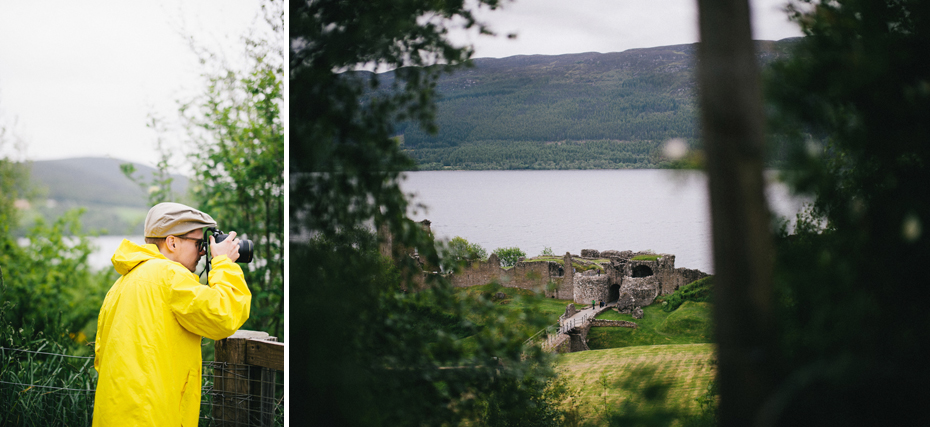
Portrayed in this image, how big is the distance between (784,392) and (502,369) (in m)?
0.62

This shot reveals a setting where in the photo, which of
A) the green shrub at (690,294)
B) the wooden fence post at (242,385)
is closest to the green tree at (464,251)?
the green shrub at (690,294)

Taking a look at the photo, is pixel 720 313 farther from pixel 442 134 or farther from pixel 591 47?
pixel 442 134

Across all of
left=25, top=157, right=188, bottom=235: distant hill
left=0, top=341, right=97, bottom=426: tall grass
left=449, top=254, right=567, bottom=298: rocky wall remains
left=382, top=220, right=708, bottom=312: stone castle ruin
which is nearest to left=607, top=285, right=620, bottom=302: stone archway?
left=382, top=220, right=708, bottom=312: stone castle ruin

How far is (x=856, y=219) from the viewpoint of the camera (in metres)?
0.77

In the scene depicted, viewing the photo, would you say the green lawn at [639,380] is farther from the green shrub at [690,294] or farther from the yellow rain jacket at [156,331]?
the yellow rain jacket at [156,331]

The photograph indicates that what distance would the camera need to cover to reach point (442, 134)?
136cm

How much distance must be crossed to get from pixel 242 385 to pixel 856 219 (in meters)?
2.22

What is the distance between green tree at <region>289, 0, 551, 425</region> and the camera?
132cm

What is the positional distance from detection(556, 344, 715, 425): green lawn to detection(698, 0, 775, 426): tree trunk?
82 mm

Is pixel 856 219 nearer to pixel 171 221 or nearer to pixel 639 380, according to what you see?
pixel 639 380

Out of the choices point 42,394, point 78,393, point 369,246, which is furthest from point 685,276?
point 42,394

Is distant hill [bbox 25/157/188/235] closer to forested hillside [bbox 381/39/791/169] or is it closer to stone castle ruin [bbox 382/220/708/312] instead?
forested hillside [bbox 381/39/791/169]

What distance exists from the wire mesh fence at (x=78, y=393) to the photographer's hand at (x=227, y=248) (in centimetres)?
63

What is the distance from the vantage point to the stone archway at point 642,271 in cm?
109
